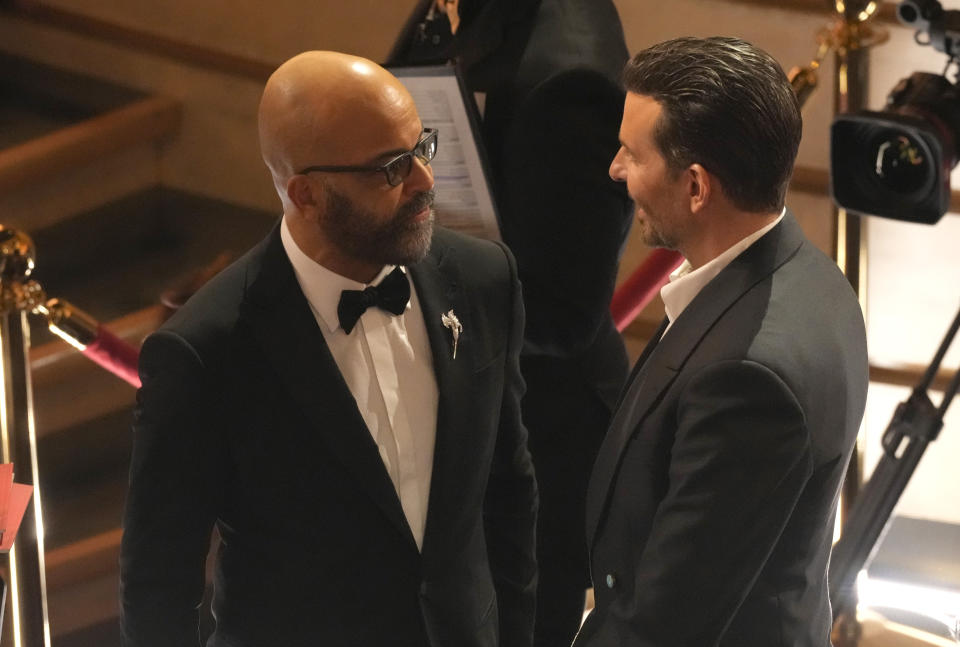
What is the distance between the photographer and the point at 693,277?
1717 mm

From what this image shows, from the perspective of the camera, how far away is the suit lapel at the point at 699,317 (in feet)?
5.44

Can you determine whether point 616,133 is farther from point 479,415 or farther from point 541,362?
point 479,415

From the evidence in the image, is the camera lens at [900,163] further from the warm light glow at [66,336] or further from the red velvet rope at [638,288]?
the warm light glow at [66,336]

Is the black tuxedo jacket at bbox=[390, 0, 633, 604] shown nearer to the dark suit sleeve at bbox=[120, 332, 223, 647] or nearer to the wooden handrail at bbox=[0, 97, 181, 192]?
the dark suit sleeve at bbox=[120, 332, 223, 647]

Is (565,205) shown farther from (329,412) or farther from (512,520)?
(329,412)

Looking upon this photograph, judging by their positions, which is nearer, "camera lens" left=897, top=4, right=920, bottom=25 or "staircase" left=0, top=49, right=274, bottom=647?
"camera lens" left=897, top=4, right=920, bottom=25

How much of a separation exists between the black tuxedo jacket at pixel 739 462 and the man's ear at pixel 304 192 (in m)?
0.49

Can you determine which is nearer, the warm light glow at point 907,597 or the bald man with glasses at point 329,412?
the bald man with glasses at point 329,412

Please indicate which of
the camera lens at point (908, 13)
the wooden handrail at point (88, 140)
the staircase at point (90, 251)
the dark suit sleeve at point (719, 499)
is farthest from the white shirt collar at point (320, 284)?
the wooden handrail at point (88, 140)

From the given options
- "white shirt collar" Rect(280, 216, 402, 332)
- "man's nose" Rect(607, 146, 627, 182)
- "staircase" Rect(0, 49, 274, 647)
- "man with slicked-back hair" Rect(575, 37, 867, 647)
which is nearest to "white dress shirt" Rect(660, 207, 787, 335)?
"man with slicked-back hair" Rect(575, 37, 867, 647)

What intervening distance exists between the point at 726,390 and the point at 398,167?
556 mm

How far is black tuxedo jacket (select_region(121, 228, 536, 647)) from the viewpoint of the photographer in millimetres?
1802

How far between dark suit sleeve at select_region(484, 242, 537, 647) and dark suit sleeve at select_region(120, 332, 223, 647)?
1.48 feet

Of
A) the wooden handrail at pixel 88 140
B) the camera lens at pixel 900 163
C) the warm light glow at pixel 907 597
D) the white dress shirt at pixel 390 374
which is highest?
the white dress shirt at pixel 390 374
